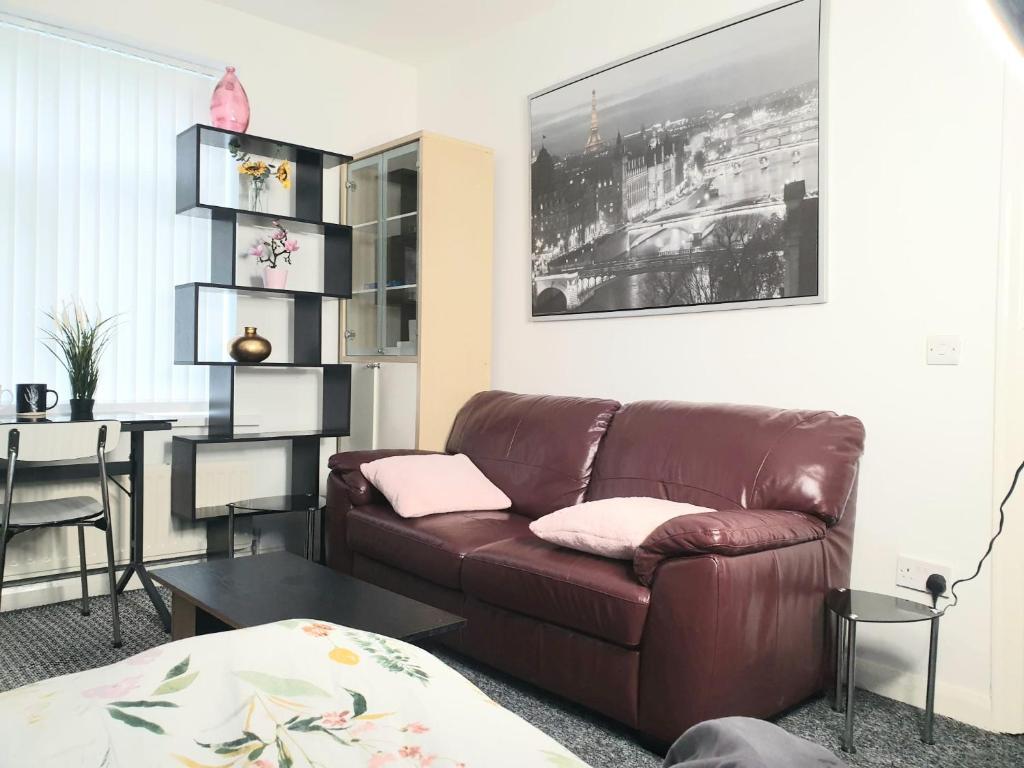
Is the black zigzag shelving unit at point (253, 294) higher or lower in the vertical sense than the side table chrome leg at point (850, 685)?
higher

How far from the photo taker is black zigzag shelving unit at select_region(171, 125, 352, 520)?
375 cm

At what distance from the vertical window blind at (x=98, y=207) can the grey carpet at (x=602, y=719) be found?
1.11 metres

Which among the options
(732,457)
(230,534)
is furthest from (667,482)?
(230,534)

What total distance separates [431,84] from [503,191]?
964 millimetres

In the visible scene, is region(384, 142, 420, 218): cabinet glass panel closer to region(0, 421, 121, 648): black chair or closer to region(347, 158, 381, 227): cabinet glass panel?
region(347, 158, 381, 227): cabinet glass panel

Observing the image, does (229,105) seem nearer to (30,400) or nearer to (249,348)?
(249,348)

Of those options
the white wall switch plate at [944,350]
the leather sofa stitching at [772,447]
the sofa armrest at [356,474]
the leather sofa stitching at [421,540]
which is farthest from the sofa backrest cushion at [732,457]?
the sofa armrest at [356,474]

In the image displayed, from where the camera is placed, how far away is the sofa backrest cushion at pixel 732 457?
2.52 m

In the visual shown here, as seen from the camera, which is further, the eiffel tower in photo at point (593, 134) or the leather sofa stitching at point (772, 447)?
the eiffel tower in photo at point (593, 134)

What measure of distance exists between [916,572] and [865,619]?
1.80ft

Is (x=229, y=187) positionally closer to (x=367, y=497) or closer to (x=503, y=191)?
(x=503, y=191)

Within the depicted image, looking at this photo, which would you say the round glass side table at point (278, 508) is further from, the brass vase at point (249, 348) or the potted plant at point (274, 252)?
the potted plant at point (274, 252)

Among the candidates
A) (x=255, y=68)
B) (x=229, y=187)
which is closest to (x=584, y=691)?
(x=229, y=187)

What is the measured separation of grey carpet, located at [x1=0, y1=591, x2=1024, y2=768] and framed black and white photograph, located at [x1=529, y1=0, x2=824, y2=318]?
138 centimetres
